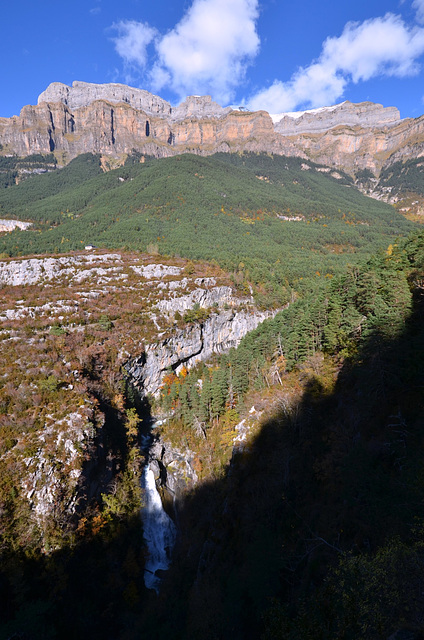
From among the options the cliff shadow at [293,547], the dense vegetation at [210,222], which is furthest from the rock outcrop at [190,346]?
the cliff shadow at [293,547]

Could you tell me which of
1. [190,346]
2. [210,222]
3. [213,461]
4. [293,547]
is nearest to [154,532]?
[213,461]

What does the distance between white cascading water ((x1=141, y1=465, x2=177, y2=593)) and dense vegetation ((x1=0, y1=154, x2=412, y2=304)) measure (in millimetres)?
52144

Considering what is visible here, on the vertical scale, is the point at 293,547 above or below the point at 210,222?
below

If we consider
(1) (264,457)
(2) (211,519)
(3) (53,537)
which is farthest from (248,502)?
(3) (53,537)

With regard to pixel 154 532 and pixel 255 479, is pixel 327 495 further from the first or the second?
pixel 154 532

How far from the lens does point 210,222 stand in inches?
5384

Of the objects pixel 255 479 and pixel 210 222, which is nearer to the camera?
pixel 255 479

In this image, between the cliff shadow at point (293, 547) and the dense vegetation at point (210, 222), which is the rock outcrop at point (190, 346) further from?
the cliff shadow at point (293, 547)

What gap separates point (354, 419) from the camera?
78.6 ft

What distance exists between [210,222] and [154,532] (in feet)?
409

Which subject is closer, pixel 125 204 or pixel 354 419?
pixel 354 419

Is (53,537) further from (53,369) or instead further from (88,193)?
(88,193)

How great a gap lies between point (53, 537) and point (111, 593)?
29.8ft

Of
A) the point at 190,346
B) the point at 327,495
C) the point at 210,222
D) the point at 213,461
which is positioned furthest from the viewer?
the point at 210,222
